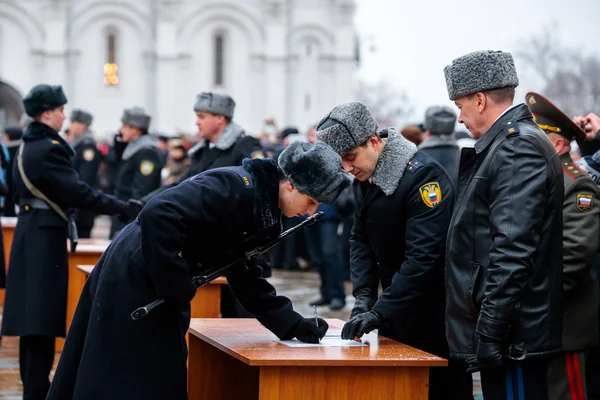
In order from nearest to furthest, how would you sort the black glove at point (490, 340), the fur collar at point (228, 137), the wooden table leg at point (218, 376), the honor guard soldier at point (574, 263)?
the black glove at point (490, 340) → the honor guard soldier at point (574, 263) → the wooden table leg at point (218, 376) → the fur collar at point (228, 137)

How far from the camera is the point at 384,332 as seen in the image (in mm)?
5602

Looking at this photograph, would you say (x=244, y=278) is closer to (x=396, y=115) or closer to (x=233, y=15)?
(x=233, y=15)

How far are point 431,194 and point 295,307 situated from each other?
766 centimetres

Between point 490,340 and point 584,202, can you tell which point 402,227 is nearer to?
point 584,202

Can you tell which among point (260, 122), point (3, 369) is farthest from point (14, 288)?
point (260, 122)

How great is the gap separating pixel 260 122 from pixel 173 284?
4448cm

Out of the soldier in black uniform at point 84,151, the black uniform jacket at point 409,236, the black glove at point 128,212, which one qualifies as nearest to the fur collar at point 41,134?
the black glove at point 128,212

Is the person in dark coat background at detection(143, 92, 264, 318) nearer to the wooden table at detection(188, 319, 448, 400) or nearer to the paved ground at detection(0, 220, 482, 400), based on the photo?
the paved ground at detection(0, 220, 482, 400)

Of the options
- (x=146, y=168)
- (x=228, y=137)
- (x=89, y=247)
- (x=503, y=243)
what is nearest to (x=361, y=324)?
(x=503, y=243)

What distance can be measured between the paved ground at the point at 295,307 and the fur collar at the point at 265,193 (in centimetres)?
373

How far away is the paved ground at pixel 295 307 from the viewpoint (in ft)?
26.9

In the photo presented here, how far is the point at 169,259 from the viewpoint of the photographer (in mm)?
4594

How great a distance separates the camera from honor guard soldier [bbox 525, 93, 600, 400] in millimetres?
4730

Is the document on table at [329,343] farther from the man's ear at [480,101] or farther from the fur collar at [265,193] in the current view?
the man's ear at [480,101]
